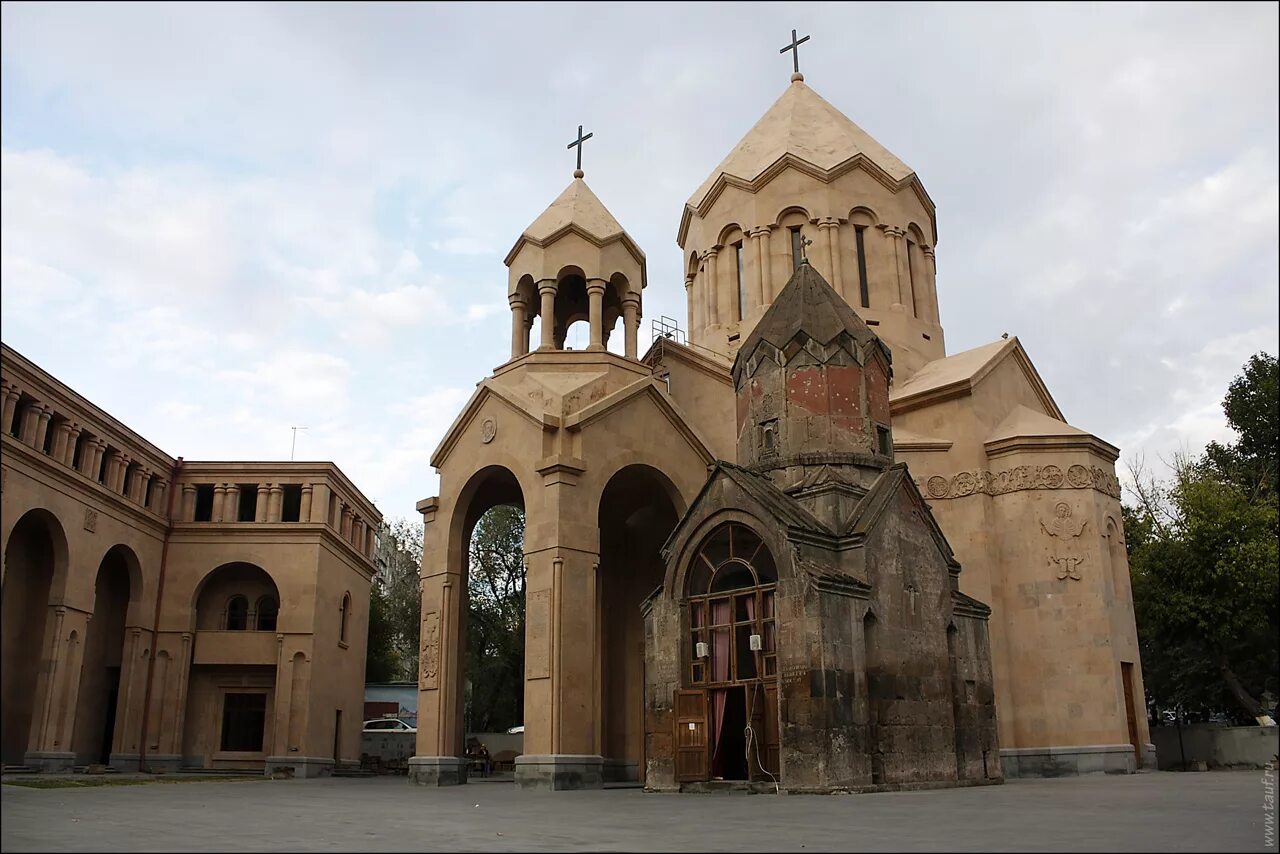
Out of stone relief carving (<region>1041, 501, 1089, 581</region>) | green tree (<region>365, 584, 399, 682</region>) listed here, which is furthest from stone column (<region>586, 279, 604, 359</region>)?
green tree (<region>365, 584, 399, 682</region>)

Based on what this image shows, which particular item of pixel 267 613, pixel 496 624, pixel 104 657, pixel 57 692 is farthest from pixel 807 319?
pixel 496 624

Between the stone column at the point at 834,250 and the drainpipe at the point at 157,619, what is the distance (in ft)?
63.6

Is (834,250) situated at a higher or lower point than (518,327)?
higher

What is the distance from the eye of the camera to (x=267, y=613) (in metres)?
29.9

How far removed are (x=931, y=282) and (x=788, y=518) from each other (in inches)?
612

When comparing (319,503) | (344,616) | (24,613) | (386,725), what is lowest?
(386,725)

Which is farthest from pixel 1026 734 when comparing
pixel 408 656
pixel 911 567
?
pixel 408 656

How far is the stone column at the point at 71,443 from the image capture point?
2434 cm

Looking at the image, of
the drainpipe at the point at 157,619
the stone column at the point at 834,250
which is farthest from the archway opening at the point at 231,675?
the stone column at the point at 834,250

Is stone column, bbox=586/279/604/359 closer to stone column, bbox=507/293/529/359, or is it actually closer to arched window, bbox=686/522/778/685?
stone column, bbox=507/293/529/359

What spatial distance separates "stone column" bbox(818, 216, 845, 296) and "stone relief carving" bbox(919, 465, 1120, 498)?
20.7 ft

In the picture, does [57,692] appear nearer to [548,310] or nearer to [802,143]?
[548,310]

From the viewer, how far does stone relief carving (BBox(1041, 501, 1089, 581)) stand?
21016 millimetres

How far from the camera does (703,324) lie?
93.8 ft
